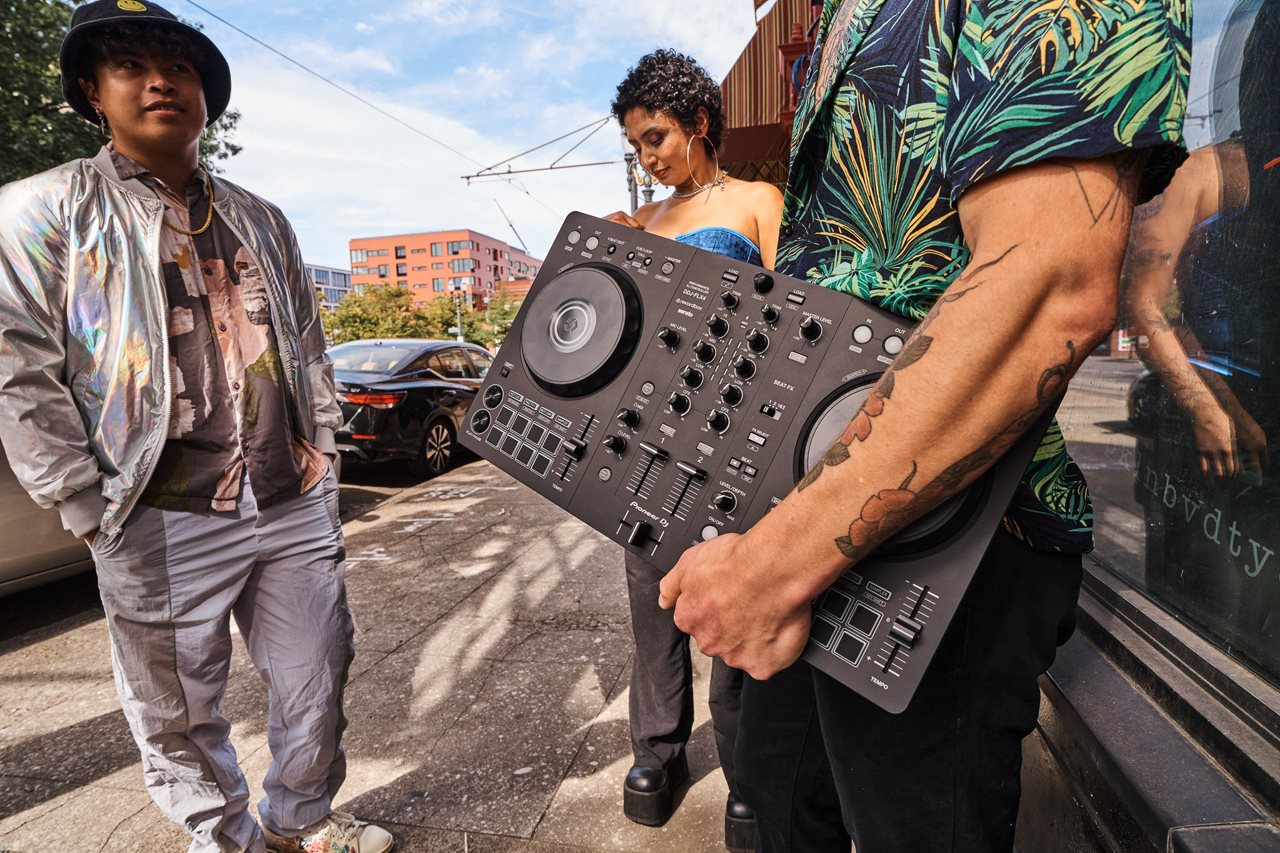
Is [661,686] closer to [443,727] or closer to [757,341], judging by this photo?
[443,727]

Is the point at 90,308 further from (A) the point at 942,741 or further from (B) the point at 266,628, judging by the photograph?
(A) the point at 942,741

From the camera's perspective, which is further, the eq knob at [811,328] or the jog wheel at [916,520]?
the eq knob at [811,328]

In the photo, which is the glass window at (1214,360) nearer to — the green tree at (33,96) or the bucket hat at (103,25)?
the bucket hat at (103,25)

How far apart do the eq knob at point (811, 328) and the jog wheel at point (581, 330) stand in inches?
9.2

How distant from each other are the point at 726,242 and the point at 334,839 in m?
1.97

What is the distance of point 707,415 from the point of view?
90 cm

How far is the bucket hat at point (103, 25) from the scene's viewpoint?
1731mm

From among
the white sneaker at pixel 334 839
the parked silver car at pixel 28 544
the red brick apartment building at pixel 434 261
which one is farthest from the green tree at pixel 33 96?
the red brick apartment building at pixel 434 261

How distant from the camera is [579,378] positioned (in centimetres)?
98

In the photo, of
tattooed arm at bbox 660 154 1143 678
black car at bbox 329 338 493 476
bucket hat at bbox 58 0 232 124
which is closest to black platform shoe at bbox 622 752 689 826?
tattooed arm at bbox 660 154 1143 678

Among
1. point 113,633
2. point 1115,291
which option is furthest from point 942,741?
point 113,633

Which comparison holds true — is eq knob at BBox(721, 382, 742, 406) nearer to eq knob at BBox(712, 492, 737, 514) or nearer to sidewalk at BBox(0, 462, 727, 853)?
eq knob at BBox(712, 492, 737, 514)

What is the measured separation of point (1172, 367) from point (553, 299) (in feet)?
4.38

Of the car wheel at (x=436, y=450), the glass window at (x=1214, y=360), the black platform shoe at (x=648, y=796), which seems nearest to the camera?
the glass window at (x=1214, y=360)
